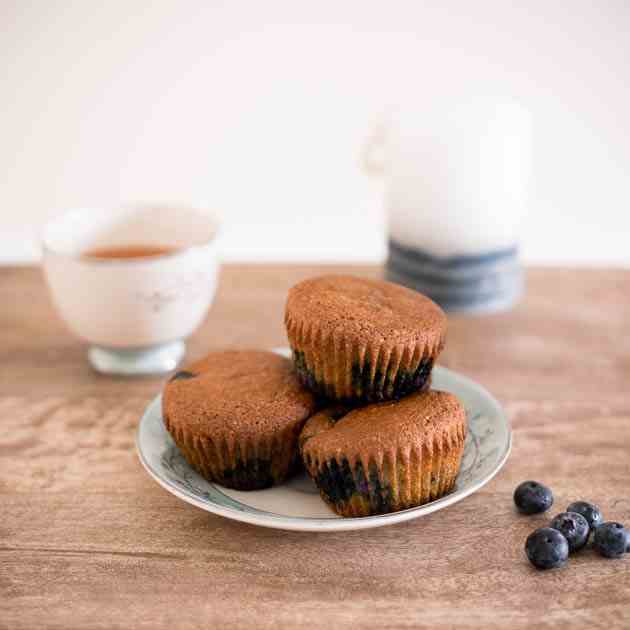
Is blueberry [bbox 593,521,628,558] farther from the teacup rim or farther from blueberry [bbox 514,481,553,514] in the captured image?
the teacup rim

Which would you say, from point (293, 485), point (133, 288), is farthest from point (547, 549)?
point (133, 288)

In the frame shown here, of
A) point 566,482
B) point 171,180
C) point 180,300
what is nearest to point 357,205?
point 171,180

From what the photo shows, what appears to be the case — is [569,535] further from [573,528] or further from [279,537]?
[279,537]

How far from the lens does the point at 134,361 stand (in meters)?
1.19

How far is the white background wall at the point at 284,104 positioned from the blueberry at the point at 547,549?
113 cm

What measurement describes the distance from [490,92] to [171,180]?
821 millimetres

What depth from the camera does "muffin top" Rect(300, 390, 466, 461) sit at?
0.80 meters

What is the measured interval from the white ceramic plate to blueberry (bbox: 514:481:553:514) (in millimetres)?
43

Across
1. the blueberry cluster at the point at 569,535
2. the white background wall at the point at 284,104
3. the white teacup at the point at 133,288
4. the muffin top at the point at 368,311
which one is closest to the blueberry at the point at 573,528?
the blueberry cluster at the point at 569,535

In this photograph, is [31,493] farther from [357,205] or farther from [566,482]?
[357,205]

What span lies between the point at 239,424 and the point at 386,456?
0.16 metres

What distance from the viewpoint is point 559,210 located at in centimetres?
195

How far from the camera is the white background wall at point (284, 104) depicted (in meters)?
1.72

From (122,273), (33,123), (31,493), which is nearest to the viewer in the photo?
(31,493)
